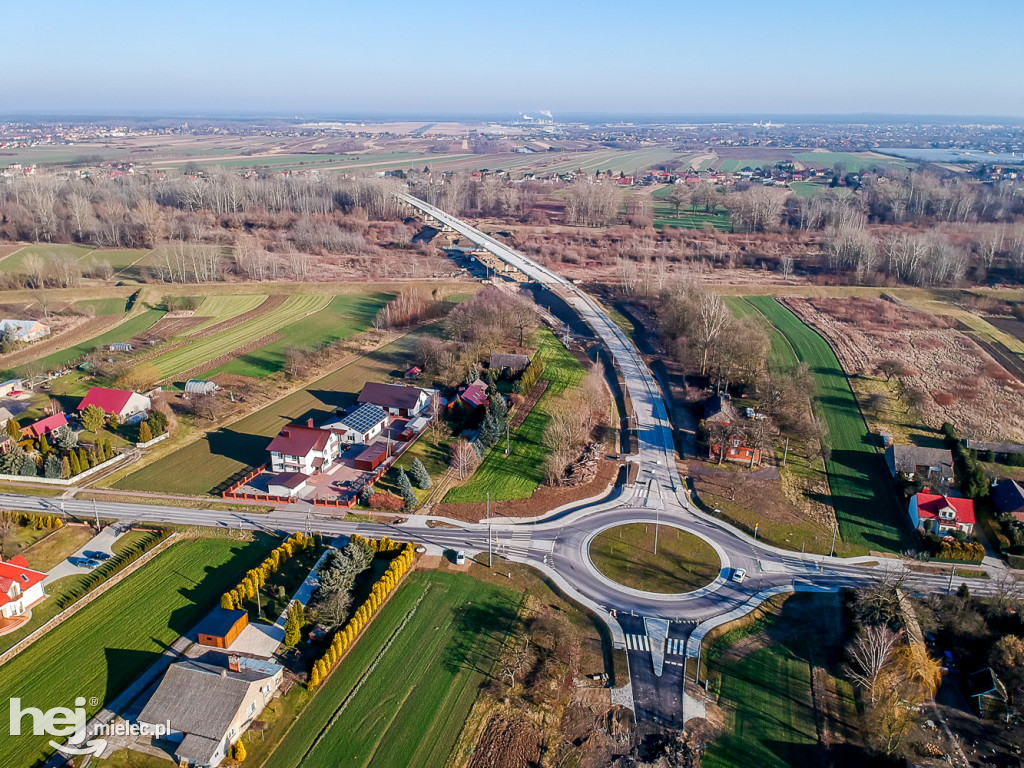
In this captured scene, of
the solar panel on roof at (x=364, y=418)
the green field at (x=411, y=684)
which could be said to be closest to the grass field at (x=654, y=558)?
the green field at (x=411, y=684)

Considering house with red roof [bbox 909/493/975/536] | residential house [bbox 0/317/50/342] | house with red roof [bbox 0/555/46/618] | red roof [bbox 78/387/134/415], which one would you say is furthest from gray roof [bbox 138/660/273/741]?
residential house [bbox 0/317/50/342]

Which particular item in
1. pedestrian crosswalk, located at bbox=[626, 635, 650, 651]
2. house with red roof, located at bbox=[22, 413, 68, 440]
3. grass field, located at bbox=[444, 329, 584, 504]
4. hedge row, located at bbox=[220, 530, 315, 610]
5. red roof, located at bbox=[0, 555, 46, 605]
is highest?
house with red roof, located at bbox=[22, 413, 68, 440]

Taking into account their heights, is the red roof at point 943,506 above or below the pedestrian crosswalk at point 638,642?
above

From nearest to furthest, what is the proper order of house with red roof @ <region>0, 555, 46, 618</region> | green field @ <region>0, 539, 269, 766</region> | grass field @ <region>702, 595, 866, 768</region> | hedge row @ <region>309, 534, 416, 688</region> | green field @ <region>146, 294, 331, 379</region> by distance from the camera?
grass field @ <region>702, 595, 866, 768</region> → green field @ <region>0, 539, 269, 766</region> → hedge row @ <region>309, 534, 416, 688</region> → house with red roof @ <region>0, 555, 46, 618</region> → green field @ <region>146, 294, 331, 379</region>

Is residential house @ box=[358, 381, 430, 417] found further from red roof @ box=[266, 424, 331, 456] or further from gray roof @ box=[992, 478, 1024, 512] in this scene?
gray roof @ box=[992, 478, 1024, 512]

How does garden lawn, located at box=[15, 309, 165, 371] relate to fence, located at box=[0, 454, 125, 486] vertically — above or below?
above

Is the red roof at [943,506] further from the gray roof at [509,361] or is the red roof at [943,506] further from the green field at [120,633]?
the green field at [120,633]

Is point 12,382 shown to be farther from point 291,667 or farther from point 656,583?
point 656,583
